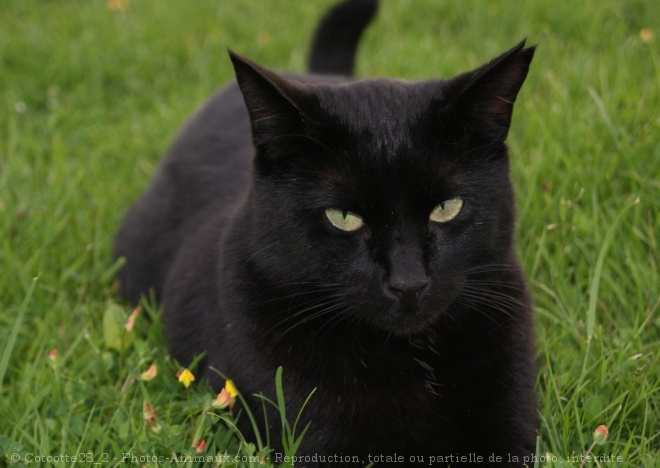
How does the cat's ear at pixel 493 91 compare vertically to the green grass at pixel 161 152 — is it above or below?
above

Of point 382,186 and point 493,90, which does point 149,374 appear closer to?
point 382,186

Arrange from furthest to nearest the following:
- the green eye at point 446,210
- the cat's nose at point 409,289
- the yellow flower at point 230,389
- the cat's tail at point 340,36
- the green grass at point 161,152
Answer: the cat's tail at point 340,36 → the green grass at point 161,152 → the yellow flower at point 230,389 → the green eye at point 446,210 → the cat's nose at point 409,289

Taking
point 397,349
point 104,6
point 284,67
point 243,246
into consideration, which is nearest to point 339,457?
point 397,349

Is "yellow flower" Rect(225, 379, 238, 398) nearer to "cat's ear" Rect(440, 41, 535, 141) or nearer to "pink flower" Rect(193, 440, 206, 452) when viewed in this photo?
"pink flower" Rect(193, 440, 206, 452)

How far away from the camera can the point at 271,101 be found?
1838 millimetres

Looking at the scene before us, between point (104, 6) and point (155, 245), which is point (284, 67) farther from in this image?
point (155, 245)

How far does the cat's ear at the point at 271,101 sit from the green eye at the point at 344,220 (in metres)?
0.19

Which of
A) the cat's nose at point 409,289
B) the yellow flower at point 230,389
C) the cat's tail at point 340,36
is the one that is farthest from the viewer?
the cat's tail at point 340,36

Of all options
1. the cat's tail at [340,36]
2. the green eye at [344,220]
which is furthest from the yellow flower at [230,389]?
the cat's tail at [340,36]

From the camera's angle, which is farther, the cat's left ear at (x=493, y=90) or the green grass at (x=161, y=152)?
the green grass at (x=161, y=152)

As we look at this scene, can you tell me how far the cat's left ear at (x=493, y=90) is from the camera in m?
1.80

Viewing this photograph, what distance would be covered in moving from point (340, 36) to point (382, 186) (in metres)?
1.75

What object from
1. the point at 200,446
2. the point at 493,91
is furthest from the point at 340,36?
the point at 200,446

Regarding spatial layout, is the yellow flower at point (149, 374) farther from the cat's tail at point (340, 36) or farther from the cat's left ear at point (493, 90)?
the cat's tail at point (340, 36)
